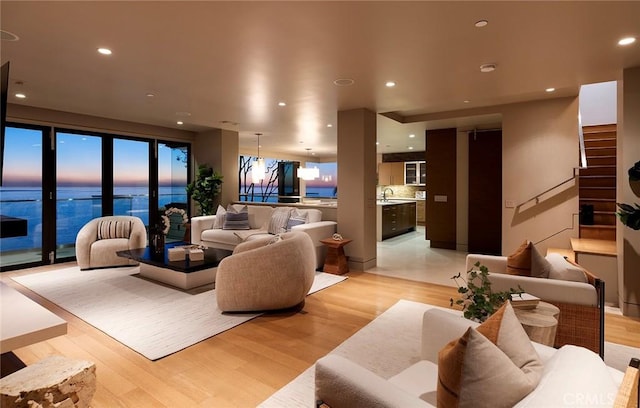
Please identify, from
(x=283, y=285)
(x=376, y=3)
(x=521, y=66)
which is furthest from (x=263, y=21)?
(x=521, y=66)

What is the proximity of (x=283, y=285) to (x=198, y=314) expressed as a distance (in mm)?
982

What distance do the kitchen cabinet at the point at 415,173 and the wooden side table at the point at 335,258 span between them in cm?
636

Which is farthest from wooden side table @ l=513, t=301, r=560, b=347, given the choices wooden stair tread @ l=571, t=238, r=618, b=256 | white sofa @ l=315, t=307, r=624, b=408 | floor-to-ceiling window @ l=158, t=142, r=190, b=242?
floor-to-ceiling window @ l=158, t=142, r=190, b=242

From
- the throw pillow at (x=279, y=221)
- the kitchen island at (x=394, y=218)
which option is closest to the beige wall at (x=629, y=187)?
the throw pillow at (x=279, y=221)

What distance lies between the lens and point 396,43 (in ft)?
9.78

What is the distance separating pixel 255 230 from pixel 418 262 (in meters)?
3.14

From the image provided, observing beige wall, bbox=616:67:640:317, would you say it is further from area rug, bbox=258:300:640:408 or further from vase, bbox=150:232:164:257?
vase, bbox=150:232:164:257

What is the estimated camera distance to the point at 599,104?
21.0 ft

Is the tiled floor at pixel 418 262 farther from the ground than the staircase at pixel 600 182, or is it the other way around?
the staircase at pixel 600 182

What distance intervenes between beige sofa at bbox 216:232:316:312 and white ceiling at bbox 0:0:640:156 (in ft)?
6.30

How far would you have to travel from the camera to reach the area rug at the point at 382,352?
224cm

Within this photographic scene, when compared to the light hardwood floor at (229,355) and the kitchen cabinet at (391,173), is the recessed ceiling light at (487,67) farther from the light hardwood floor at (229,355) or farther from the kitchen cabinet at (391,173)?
the kitchen cabinet at (391,173)

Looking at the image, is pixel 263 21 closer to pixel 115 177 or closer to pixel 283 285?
pixel 283 285

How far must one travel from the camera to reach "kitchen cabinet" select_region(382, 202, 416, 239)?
8.56 metres
